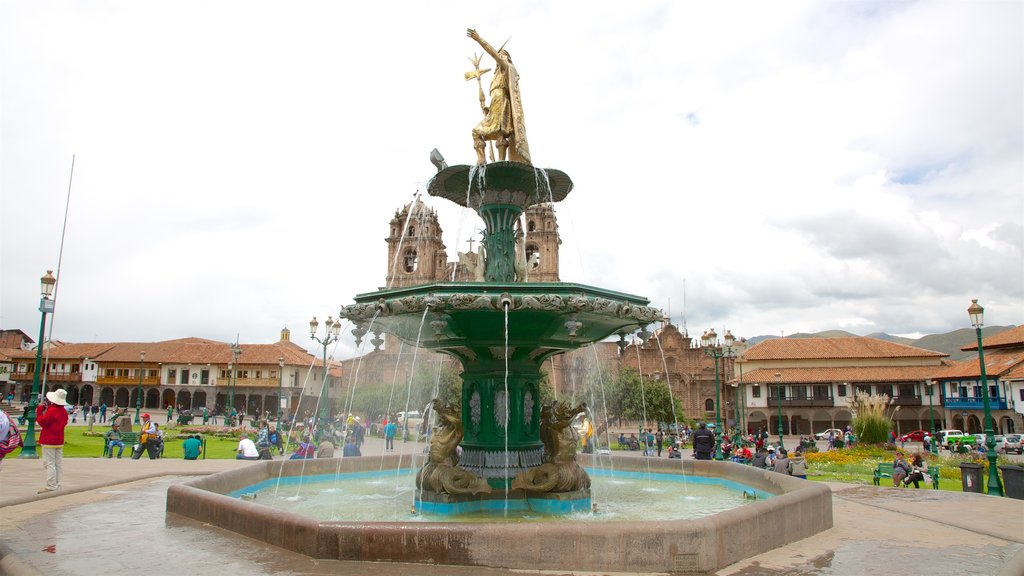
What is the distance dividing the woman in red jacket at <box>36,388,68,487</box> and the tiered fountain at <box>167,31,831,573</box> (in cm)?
233

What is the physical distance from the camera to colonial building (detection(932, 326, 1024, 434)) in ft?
138

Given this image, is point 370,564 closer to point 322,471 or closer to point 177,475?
point 322,471

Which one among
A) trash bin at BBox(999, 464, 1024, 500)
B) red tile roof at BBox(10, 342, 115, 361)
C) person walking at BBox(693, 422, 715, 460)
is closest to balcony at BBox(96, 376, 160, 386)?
red tile roof at BBox(10, 342, 115, 361)

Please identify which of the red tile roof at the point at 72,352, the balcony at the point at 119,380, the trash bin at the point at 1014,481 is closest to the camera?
the trash bin at the point at 1014,481

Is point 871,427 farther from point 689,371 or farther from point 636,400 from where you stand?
point 689,371

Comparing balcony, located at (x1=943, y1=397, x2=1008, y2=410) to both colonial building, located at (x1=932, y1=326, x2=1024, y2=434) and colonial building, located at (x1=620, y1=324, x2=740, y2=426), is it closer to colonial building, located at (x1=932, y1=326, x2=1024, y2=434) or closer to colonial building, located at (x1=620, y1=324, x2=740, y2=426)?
colonial building, located at (x1=932, y1=326, x2=1024, y2=434)

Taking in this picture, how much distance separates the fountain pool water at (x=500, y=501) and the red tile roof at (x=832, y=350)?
2014 inches

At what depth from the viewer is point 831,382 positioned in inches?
2103

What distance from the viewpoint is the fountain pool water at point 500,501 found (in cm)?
754

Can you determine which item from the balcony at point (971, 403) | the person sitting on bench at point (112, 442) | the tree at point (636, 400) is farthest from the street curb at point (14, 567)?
the balcony at point (971, 403)

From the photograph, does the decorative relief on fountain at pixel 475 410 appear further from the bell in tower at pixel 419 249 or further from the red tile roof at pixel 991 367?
the bell in tower at pixel 419 249

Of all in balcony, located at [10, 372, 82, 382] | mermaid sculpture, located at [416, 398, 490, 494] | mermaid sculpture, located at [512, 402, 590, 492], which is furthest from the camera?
balcony, located at [10, 372, 82, 382]

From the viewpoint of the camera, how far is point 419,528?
16.8 ft

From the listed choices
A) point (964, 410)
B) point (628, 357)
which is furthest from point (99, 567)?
point (628, 357)
